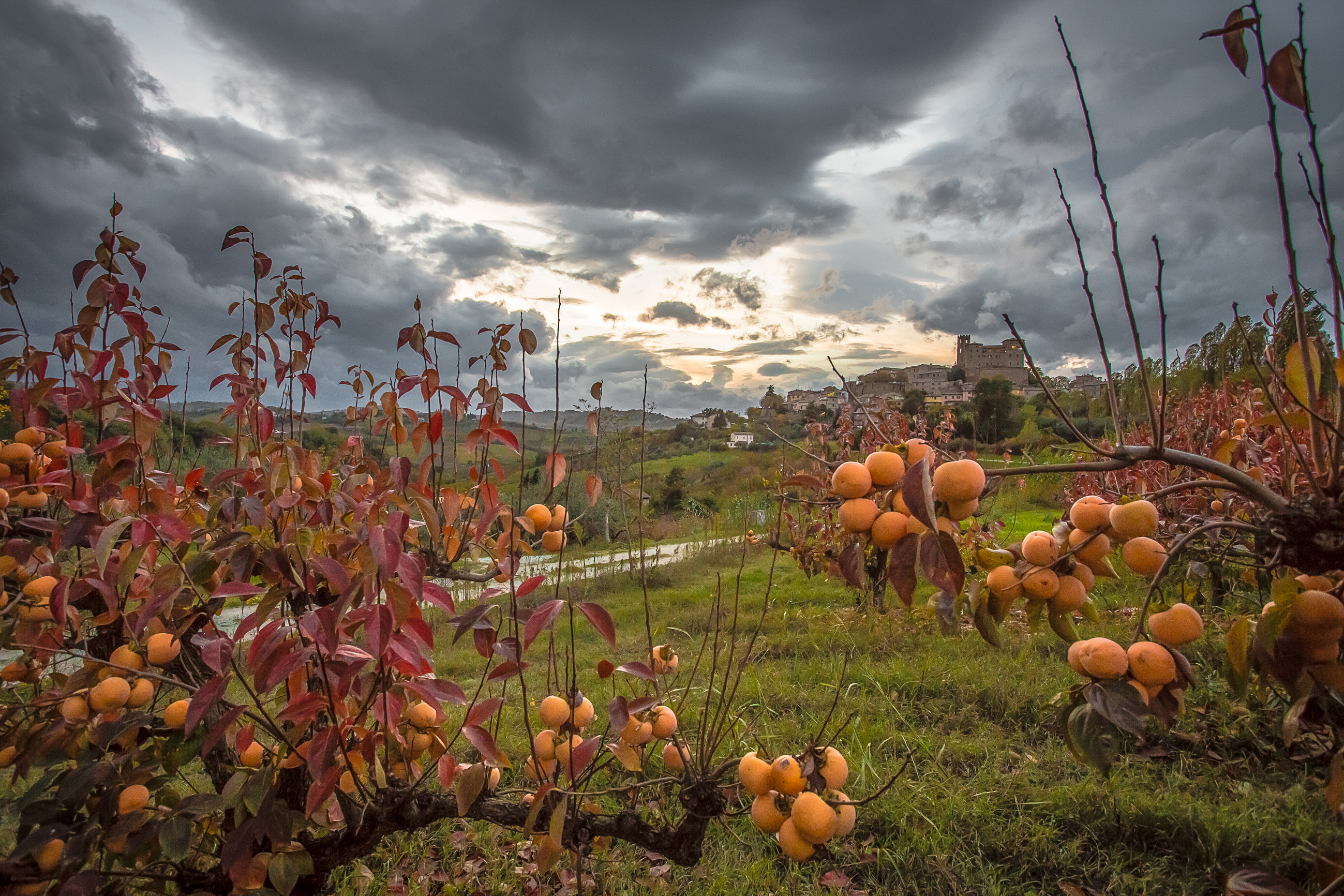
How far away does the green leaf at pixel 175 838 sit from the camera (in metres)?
1.23

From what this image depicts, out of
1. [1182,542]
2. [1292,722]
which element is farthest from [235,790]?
[1292,722]

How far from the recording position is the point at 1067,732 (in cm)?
85

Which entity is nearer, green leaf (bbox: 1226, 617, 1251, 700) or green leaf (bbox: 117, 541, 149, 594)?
green leaf (bbox: 1226, 617, 1251, 700)

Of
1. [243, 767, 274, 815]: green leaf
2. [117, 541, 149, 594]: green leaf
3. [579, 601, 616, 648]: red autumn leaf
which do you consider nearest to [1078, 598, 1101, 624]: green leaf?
[579, 601, 616, 648]: red autumn leaf

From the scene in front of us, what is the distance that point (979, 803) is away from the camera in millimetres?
2326

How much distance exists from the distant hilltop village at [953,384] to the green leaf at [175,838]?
1502 mm

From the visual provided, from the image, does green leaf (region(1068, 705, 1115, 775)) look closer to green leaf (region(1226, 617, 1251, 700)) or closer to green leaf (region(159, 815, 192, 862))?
green leaf (region(1226, 617, 1251, 700))

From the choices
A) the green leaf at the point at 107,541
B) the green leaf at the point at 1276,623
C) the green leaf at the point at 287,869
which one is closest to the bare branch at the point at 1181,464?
the green leaf at the point at 1276,623

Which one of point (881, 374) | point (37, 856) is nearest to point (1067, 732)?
point (37, 856)

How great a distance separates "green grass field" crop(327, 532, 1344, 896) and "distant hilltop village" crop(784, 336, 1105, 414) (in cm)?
147

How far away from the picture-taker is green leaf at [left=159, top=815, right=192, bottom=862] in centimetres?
123

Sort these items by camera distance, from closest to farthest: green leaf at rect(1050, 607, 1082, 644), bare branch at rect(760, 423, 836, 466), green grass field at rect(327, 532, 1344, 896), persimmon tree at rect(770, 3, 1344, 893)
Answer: persimmon tree at rect(770, 3, 1344, 893)
green leaf at rect(1050, 607, 1082, 644)
bare branch at rect(760, 423, 836, 466)
green grass field at rect(327, 532, 1344, 896)

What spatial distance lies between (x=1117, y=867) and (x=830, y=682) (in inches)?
62.4

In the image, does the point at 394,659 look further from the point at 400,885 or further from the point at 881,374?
the point at 881,374
